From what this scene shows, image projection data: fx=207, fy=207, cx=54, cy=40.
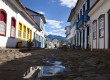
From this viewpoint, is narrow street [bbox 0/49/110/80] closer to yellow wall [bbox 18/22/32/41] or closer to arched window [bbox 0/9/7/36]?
arched window [bbox 0/9/7/36]

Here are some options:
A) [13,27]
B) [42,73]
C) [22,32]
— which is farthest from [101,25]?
[42,73]

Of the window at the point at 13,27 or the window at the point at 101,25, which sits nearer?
the window at the point at 101,25

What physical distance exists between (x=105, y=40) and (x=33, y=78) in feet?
32.5

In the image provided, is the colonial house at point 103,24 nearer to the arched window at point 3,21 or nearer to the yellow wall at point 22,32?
the arched window at point 3,21

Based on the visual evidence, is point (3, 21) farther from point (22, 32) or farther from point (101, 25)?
point (22, 32)

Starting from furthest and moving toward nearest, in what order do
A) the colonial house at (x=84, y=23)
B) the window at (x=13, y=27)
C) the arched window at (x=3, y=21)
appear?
the colonial house at (x=84, y=23), the window at (x=13, y=27), the arched window at (x=3, y=21)

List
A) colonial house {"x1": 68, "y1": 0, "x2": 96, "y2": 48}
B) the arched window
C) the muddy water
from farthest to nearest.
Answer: colonial house {"x1": 68, "y1": 0, "x2": 96, "y2": 48}
the arched window
the muddy water

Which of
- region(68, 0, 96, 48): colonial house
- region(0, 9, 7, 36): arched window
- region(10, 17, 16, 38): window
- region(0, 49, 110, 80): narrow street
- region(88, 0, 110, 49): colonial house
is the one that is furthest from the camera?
region(68, 0, 96, 48): colonial house

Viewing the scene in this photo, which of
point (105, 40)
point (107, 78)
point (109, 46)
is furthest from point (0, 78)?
point (105, 40)

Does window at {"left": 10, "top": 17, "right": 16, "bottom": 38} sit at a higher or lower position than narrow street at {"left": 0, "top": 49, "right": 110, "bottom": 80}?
higher

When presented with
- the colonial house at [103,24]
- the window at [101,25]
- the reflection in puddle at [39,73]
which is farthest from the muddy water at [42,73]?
the window at [101,25]

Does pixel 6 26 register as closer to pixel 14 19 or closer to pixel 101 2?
pixel 14 19

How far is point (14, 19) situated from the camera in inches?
673

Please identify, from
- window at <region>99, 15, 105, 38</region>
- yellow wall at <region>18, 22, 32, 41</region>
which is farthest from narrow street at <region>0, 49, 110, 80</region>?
yellow wall at <region>18, 22, 32, 41</region>
